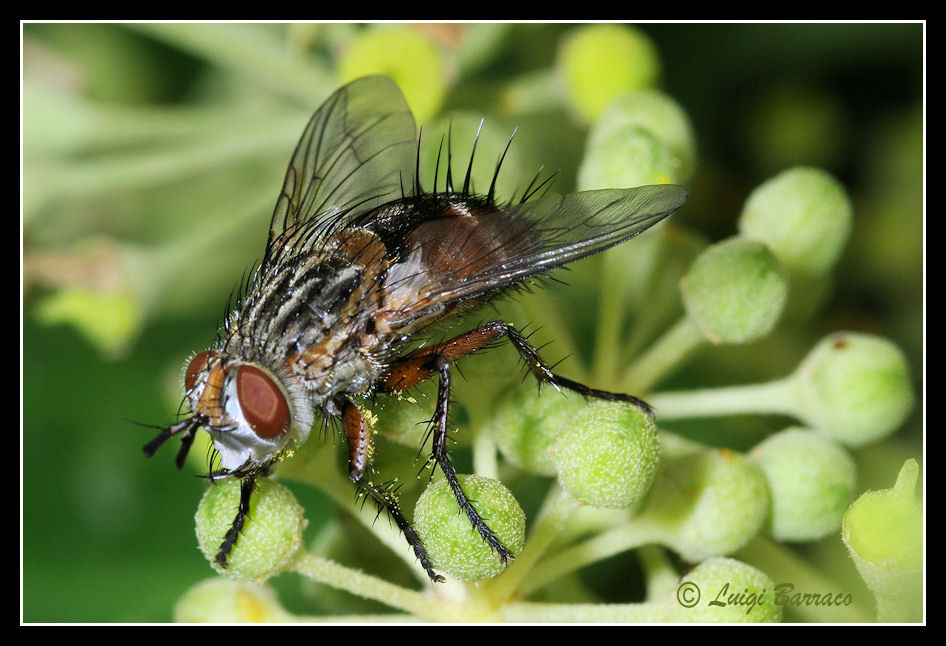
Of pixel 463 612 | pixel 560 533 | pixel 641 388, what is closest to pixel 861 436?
pixel 641 388

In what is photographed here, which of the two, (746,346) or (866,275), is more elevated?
(866,275)

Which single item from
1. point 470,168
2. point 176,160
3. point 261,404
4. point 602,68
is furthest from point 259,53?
point 261,404

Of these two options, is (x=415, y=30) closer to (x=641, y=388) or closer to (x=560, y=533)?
(x=641, y=388)

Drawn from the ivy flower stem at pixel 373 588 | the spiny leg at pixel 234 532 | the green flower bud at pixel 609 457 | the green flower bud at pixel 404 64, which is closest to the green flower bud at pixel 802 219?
the green flower bud at pixel 609 457

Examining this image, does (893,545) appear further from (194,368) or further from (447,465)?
(194,368)

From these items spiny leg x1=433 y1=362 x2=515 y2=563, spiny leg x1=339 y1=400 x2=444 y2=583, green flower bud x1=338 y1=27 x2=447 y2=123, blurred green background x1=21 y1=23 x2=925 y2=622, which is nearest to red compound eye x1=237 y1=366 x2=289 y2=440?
spiny leg x1=339 y1=400 x2=444 y2=583

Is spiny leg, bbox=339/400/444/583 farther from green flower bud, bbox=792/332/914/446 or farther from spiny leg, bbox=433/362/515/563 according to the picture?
green flower bud, bbox=792/332/914/446
